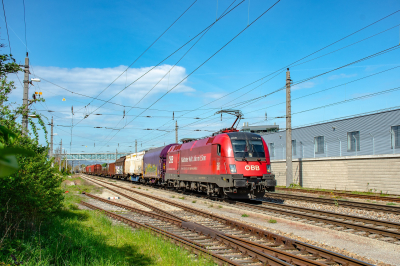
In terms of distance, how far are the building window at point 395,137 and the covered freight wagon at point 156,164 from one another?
18768mm

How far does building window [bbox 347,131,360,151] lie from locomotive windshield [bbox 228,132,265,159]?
16138mm

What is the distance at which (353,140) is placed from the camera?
29.4 m

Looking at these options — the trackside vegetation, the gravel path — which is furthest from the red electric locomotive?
the trackside vegetation

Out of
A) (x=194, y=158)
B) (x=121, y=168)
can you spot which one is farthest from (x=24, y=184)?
(x=121, y=168)

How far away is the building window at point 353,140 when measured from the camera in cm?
2889

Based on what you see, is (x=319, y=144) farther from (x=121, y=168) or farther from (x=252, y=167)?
(x=121, y=168)

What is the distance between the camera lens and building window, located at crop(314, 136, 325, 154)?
106ft

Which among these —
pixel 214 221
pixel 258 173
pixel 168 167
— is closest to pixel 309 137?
pixel 168 167

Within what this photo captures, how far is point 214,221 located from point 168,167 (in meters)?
14.9

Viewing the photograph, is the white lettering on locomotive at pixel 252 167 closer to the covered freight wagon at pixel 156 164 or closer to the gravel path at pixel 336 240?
the gravel path at pixel 336 240

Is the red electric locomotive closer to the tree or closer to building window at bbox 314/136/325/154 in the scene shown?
the tree

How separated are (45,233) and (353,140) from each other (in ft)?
91.5

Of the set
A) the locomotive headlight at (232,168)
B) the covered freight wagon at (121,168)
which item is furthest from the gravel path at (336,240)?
the covered freight wagon at (121,168)

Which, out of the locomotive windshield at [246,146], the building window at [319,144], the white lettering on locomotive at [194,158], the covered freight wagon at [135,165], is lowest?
the covered freight wagon at [135,165]
